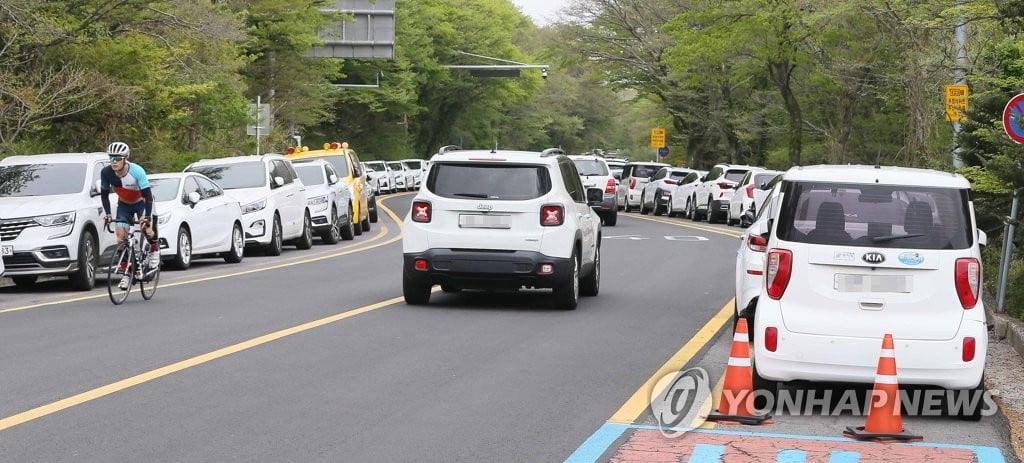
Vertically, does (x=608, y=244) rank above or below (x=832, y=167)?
below

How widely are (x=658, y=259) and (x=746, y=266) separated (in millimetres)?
12180

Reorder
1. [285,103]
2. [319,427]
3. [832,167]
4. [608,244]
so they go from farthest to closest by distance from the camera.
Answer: [285,103] → [608,244] → [832,167] → [319,427]

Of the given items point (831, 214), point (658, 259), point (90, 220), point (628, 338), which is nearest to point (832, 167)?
point (831, 214)

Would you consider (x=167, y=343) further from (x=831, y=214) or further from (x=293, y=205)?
(x=293, y=205)

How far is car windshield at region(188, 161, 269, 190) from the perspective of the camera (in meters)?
26.9

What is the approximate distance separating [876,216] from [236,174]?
18982 mm

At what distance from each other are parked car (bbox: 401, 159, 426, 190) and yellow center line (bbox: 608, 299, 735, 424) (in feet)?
199

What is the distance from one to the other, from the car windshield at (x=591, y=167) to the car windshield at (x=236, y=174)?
15.0 metres

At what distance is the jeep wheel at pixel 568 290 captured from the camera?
15.7 m

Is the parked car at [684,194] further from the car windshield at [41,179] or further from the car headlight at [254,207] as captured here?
the car windshield at [41,179]

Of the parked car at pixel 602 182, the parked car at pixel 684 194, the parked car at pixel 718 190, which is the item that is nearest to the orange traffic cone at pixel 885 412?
the parked car at pixel 602 182

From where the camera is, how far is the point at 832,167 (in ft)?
33.4

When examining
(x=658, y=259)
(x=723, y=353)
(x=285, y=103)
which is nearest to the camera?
(x=723, y=353)

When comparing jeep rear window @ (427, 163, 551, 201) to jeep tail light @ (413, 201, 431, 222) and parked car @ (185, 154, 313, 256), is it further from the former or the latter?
parked car @ (185, 154, 313, 256)
